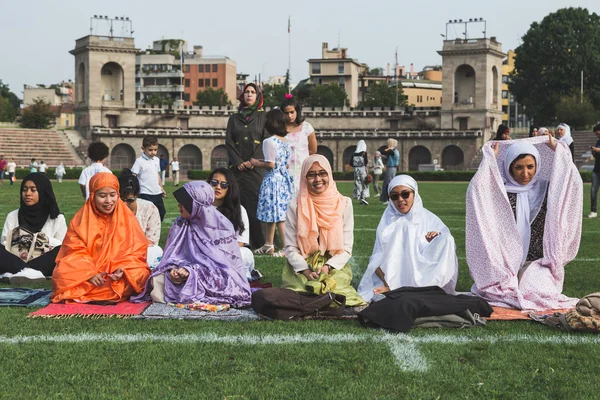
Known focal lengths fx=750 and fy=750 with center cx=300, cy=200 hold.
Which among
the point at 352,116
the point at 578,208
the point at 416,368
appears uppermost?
the point at 352,116

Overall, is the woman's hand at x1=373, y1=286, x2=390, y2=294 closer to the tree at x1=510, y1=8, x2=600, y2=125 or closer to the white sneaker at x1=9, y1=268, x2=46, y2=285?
the white sneaker at x1=9, y1=268, x2=46, y2=285

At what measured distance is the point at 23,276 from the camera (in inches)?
258

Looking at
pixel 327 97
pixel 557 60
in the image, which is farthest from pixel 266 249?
pixel 327 97

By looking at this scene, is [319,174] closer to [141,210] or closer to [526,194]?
[526,194]

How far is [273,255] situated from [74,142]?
5647 centimetres

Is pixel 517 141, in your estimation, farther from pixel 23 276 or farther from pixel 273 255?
pixel 23 276

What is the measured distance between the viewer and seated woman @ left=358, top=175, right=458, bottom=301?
5.46 metres

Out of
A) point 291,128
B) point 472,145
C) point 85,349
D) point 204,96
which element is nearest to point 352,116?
point 472,145

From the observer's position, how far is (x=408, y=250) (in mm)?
5586

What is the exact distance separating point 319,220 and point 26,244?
298cm

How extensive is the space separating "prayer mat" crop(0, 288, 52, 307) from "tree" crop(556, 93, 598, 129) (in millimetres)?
56631

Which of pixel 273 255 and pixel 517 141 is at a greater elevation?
pixel 517 141

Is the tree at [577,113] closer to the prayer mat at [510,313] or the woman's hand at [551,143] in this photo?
the woman's hand at [551,143]

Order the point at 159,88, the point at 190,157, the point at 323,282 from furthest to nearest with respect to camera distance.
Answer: the point at 159,88 → the point at 190,157 → the point at 323,282
